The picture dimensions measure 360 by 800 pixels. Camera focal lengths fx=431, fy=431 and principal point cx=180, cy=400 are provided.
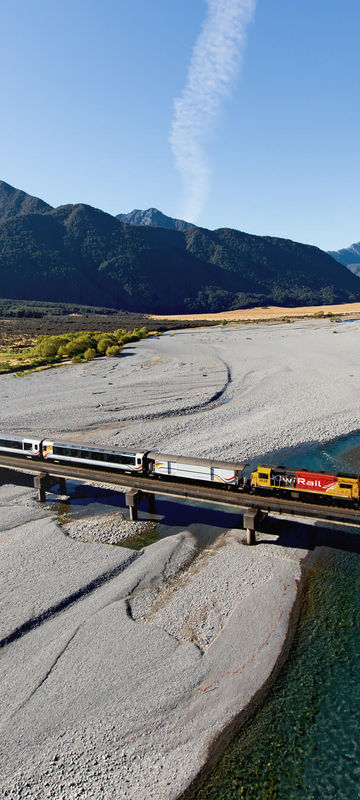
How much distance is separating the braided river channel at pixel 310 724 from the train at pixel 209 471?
18.1ft

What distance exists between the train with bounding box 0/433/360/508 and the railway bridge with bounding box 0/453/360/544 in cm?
60

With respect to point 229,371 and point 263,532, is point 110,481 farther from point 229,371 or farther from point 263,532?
point 229,371

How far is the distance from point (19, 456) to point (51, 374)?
4807cm

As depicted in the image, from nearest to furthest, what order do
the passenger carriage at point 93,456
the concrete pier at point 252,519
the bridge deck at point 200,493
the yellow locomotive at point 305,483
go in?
the bridge deck at point 200,493
the yellow locomotive at point 305,483
the concrete pier at point 252,519
the passenger carriage at point 93,456

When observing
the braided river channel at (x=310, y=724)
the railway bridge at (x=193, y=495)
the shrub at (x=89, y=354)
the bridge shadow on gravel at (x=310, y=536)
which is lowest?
the braided river channel at (x=310, y=724)

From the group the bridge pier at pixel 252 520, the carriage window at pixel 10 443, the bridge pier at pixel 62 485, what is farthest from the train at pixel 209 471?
the bridge pier at pixel 62 485

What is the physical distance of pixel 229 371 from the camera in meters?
85.1

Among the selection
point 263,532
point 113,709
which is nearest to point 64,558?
point 113,709

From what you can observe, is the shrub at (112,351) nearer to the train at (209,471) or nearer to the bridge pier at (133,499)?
the train at (209,471)

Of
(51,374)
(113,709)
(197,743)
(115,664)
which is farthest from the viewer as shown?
(51,374)

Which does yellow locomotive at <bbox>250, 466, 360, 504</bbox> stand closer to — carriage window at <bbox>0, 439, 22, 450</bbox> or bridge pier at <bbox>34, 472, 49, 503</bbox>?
bridge pier at <bbox>34, 472, 49, 503</bbox>

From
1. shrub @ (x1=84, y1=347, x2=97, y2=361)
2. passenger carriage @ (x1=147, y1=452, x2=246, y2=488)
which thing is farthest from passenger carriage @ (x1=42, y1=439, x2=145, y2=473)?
shrub @ (x1=84, y1=347, x2=97, y2=361)

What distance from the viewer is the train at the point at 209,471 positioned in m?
26.8

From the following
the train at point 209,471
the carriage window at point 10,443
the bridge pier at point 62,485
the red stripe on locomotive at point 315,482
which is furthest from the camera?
the carriage window at point 10,443
